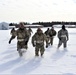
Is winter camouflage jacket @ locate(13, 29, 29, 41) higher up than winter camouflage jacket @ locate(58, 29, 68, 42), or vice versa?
winter camouflage jacket @ locate(13, 29, 29, 41)

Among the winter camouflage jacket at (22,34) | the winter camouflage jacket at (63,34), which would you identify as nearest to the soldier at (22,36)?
the winter camouflage jacket at (22,34)

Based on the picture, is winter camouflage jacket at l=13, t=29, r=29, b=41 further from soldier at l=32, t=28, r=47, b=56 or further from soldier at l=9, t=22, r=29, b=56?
soldier at l=32, t=28, r=47, b=56

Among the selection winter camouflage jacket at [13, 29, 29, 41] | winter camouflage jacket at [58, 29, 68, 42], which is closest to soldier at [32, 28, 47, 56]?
winter camouflage jacket at [13, 29, 29, 41]

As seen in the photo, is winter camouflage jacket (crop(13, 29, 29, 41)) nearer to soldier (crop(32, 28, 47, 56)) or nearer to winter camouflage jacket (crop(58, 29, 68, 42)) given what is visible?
soldier (crop(32, 28, 47, 56))

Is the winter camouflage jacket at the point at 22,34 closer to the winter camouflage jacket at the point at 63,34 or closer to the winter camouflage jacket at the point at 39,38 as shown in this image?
the winter camouflage jacket at the point at 39,38

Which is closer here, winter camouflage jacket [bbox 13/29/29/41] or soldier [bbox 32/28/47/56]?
soldier [bbox 32/28/47/56]

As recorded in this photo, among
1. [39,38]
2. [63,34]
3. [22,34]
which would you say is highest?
[22,34]

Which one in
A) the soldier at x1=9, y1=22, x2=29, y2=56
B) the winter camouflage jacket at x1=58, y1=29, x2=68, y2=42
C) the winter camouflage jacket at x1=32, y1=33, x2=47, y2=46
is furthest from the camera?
the winter camouflage jacket at x1=58, y1=29, x2=68, y2=42

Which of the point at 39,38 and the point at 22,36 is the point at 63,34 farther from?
the point at 22,36

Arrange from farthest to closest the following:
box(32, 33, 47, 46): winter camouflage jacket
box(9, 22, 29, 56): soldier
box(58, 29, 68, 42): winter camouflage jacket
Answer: box(58, 29, 68, 42): winter camouflage jacket → box(9, 22, 29, 56): soldier → box(32, 33, 47, 46): winter camouflage jacket

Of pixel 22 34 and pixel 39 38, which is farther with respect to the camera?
pixel 22 34

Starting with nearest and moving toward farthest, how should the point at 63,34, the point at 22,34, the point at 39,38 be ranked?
the point at 39,38 < the point at 22,34 < the point at 63,34

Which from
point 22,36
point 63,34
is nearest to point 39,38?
point 22,36

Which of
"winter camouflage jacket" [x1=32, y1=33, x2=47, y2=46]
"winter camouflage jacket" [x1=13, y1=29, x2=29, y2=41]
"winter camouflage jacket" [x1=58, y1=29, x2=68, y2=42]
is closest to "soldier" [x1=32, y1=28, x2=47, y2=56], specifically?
"winter camouflage jacket" [x1=32, y1=33, x2=47, y2=46]
